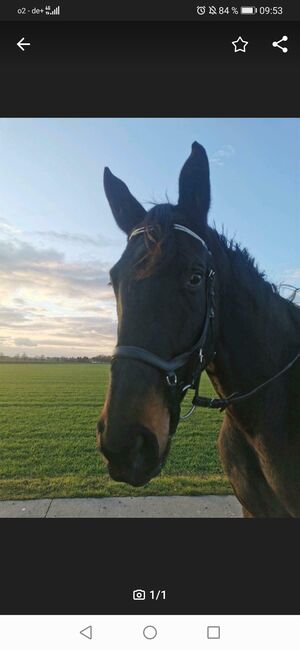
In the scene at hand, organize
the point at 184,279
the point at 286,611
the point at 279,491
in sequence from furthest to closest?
1. the point at 279,491
2. the point at 286,611
3. the point at 184,279

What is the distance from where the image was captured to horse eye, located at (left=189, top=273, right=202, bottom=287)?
1.75 m

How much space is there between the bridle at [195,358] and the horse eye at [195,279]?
9cm

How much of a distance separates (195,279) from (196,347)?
329mm

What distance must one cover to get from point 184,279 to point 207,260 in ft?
0.89

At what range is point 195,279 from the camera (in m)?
1.79
